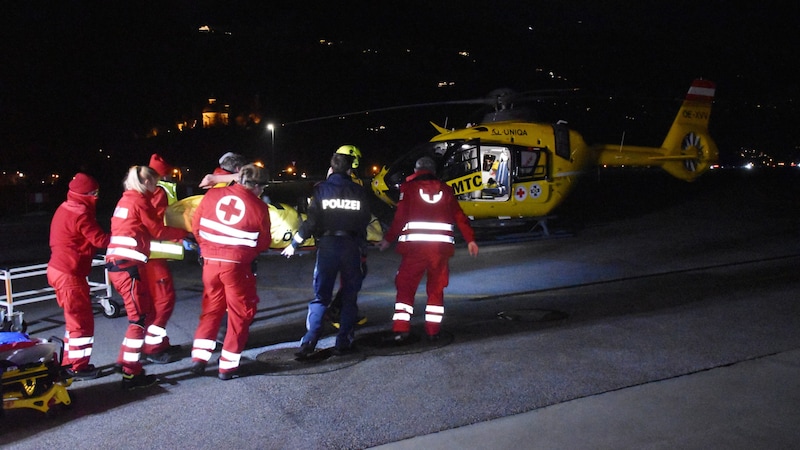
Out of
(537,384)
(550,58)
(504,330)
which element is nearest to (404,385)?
(537,384)

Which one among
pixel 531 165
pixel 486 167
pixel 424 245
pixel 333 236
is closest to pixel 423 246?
pixel 424 245

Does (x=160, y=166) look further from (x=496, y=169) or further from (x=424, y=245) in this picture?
(x=496, y=169)

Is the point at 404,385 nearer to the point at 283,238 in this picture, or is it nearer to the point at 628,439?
the point at 628,439

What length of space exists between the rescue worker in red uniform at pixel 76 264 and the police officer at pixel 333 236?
172cm

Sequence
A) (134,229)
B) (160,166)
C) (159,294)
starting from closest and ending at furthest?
1. (134,229)
2. (159,294)
3. (160,166)

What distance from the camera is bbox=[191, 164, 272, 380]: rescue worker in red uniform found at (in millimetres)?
5043

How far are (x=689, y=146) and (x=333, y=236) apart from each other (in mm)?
13908

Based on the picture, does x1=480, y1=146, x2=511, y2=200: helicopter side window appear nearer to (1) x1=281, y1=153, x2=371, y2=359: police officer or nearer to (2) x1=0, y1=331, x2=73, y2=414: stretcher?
(1) x1=281, y1=153, x2=371, y2=359: police officer

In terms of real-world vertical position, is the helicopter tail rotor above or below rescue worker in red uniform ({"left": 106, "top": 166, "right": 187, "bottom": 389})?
above

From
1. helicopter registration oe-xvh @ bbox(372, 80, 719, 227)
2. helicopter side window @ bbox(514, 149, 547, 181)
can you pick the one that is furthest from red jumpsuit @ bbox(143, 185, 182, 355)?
helicopter side window @ bbox(514, 149, 547, 181)

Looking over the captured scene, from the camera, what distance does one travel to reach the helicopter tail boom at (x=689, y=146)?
1578cm

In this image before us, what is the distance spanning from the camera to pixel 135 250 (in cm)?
524

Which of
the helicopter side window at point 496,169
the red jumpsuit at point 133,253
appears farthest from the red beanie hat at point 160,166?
the helicopter side window at point 496,169

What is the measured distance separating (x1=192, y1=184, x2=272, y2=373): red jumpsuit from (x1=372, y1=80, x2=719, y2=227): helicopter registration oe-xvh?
8540 millimetres
